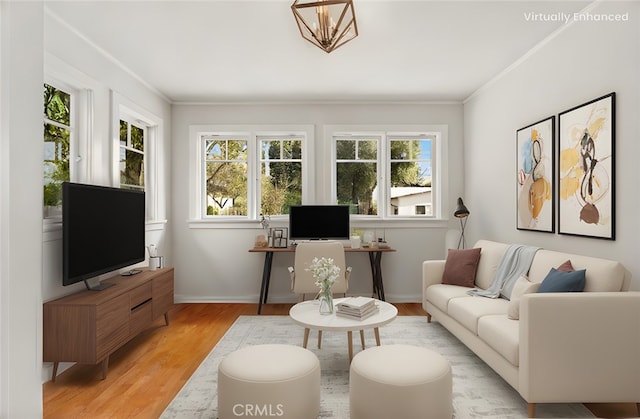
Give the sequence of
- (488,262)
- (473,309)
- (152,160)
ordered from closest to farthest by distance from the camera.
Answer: (473,309), (488,262), (152,160)

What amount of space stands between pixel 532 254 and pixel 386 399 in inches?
79.0

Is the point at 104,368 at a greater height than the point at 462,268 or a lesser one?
lesser

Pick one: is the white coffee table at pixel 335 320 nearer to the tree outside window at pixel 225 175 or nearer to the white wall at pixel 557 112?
the white wall at pixel 557 112

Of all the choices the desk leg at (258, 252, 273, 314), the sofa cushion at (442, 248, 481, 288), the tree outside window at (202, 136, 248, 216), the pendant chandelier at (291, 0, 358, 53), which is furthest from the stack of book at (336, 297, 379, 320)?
the tree outside window at (202, 136, 248, 216)

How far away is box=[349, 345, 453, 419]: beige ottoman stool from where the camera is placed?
1945 mm

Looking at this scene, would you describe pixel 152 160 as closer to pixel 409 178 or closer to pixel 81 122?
pixel 81 122

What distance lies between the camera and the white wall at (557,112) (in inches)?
98.5

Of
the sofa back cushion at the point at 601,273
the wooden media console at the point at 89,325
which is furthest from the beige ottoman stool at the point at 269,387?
the sofa back cushion at the point at 601,273

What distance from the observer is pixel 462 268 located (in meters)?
3.91

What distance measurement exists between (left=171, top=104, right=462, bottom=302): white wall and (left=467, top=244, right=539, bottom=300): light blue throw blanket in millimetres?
1604

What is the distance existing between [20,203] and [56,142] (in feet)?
9.61

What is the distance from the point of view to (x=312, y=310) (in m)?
3.04

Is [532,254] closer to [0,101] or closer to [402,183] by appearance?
[402,183]

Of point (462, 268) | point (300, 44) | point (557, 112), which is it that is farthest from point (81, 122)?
point (557, 112)
